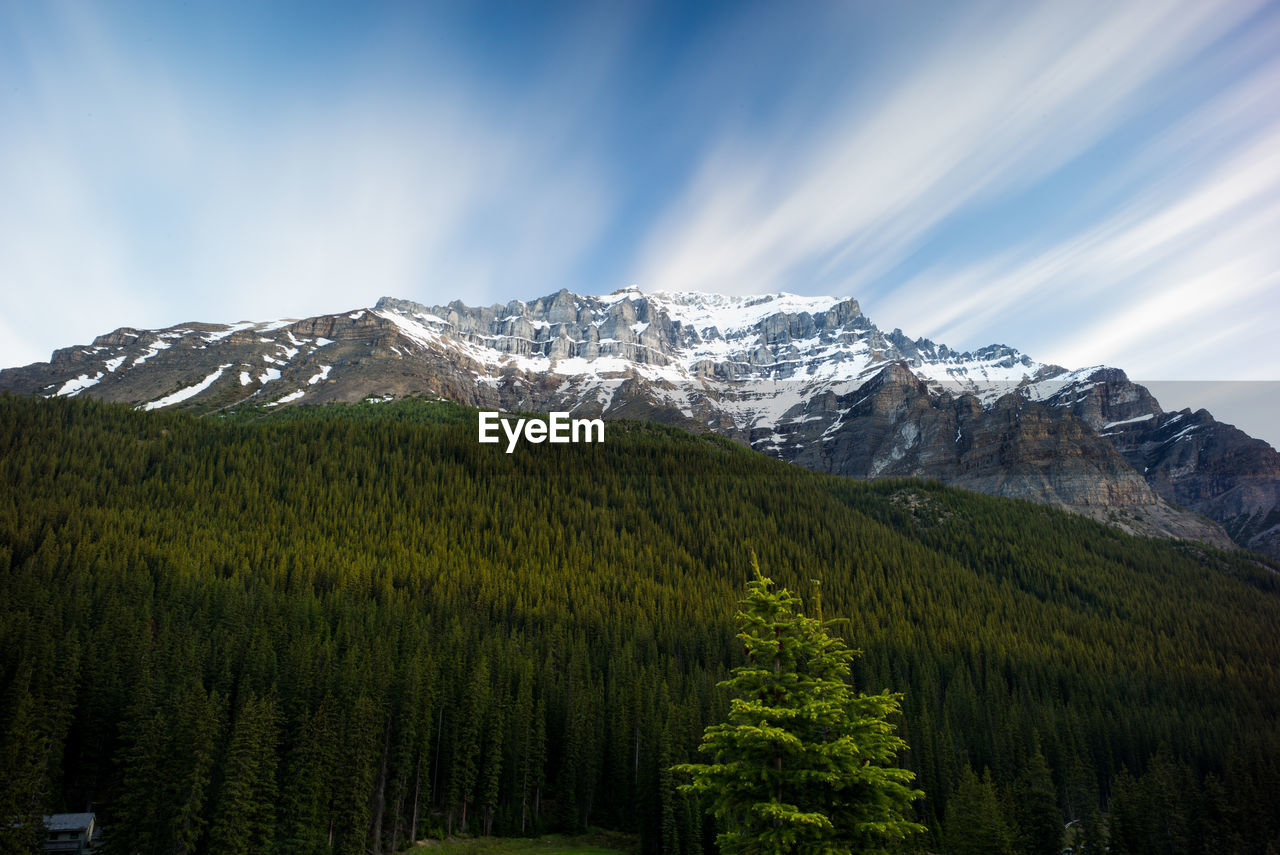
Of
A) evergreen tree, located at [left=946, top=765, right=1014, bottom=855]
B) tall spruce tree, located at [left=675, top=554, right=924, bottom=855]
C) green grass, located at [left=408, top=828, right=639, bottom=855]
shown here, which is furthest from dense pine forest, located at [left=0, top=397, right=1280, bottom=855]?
tall spruce tree, located at [left=675, top=554, right=924, bottom=855]

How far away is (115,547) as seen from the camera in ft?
282

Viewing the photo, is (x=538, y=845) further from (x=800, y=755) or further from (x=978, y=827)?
(x=800, y=755)

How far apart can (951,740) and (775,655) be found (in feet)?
237

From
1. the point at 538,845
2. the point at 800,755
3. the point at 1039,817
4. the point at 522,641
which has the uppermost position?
Result: the point at 522,641

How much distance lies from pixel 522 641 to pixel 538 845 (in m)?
30.2

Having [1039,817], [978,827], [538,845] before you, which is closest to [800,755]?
[978,827]

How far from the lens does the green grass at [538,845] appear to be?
172 ft

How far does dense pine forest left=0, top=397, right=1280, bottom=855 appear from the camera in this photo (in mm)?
49125

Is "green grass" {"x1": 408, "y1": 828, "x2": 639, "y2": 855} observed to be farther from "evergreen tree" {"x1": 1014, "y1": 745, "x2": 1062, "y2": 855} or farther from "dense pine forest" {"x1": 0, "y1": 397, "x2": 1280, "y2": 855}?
"evergreen tree" {"x1": 1014, "y1": 745, "x2": 1062, "y2": 855}

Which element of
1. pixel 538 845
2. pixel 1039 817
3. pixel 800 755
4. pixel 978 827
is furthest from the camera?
pixel 1039 817

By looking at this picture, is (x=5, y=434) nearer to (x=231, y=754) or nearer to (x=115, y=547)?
(x=115, y=547)

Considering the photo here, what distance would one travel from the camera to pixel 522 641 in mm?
83875

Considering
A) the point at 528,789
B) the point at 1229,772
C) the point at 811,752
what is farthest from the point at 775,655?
the point at 1229,772

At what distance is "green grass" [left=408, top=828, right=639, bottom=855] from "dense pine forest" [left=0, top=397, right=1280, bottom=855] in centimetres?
222
